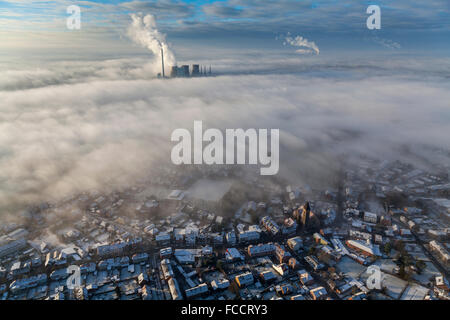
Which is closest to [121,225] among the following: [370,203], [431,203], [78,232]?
[78,232]

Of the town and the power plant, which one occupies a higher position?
the power plant

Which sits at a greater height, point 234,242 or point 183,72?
point 183,72

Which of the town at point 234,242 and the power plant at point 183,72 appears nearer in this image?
the town at point 234,242

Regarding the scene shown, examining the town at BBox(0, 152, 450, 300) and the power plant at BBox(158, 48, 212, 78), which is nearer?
the town at BBox(0, 152, 450, 300)

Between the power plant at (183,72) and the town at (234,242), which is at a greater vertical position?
the power plant at (183,72)

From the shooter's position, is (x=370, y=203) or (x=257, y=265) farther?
(x=370, y=203)

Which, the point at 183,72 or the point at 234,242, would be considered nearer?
the point at 234,242
